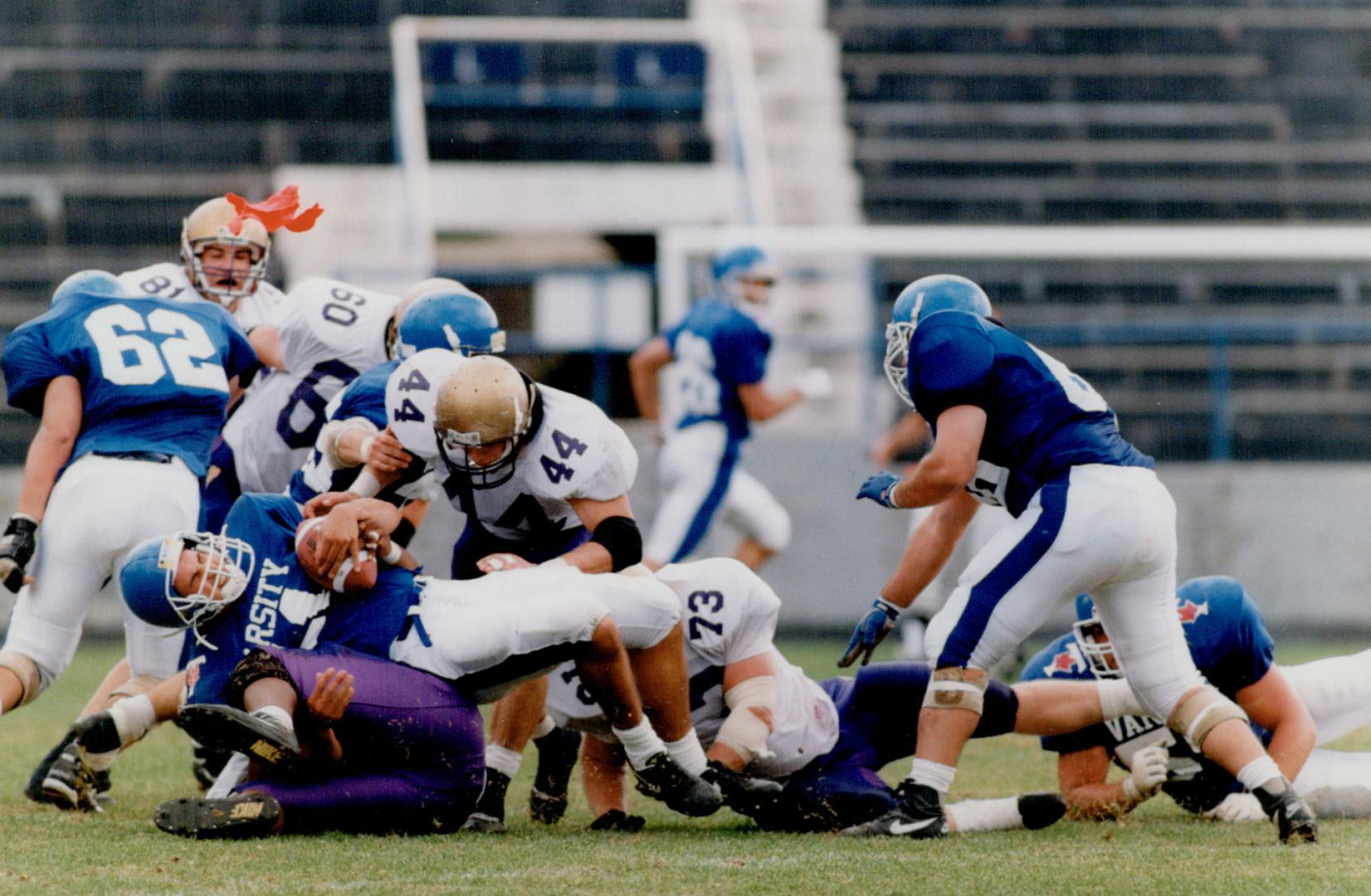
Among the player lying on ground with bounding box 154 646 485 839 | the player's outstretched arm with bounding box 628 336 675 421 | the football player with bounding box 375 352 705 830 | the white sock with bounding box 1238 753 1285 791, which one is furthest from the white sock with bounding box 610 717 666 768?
the player's outstretched arm with bounding box 628 336 675 421

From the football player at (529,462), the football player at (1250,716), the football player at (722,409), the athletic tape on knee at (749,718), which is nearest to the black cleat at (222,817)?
the football player at (529,462)

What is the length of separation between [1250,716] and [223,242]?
9.82ft

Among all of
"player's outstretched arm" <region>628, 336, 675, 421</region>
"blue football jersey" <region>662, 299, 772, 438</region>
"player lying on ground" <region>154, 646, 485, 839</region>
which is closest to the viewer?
"player lying on ground" <region>154, 646, 485, 839</region>

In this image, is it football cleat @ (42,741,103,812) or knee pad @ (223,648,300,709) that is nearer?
knee pad @ (223,648,300,709)

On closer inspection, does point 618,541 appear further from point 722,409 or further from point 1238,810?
point 722,409

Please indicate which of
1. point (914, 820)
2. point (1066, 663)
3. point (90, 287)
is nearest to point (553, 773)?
point (914, 820)

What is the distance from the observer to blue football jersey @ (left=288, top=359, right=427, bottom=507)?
466 cm

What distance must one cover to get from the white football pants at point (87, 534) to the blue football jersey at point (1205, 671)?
2241 mm

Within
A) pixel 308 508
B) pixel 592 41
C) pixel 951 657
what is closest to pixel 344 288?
pixel 308 508

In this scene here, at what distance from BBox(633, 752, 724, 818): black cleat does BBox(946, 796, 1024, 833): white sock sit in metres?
0.54

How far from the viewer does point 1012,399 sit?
4266mm

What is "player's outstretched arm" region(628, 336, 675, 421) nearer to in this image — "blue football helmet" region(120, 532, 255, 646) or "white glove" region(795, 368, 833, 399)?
"white glove" region(795, 368, 833, 399)

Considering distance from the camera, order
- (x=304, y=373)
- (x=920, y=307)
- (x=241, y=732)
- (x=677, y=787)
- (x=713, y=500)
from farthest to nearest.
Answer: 1. (x=713, y=500)
2. (x=304, y=373)
3. (x=920, y=307)
4. (x=677, y=787)
5. (x=241, y=732)

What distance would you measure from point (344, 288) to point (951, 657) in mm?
2089
